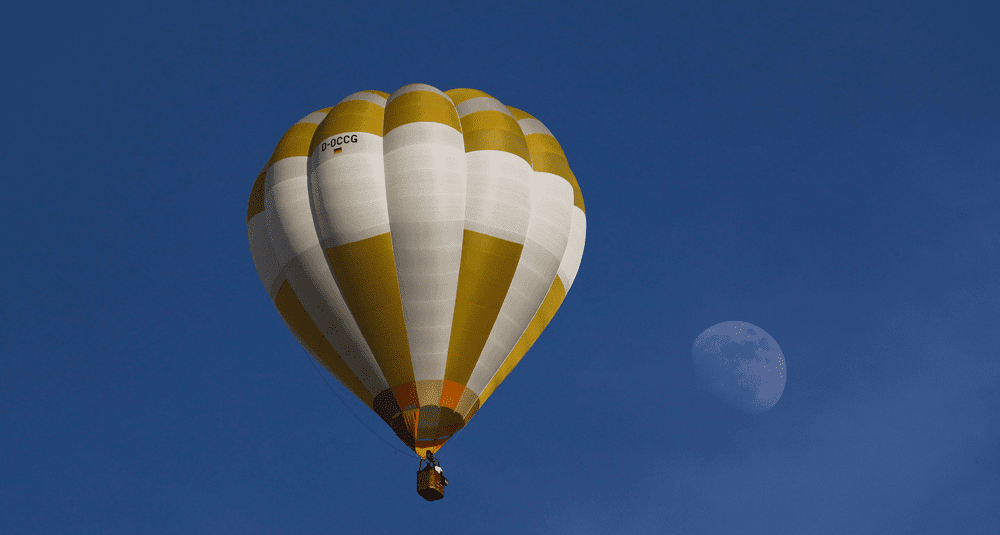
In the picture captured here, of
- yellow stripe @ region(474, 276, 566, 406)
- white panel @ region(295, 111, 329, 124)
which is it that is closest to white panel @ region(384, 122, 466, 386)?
yellow stripe @ region(474, 276, 566, 406)

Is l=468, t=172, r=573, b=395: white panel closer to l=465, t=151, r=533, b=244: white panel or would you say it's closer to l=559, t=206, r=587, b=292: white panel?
l=465, t=151, r=533, b=244: white panel

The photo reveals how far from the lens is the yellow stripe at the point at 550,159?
80.5 feet

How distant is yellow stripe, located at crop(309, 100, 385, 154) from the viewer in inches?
921

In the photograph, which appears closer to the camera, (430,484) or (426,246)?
(430,484)

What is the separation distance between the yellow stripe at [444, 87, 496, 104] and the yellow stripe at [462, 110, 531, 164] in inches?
39.8

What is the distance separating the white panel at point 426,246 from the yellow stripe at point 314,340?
1.55 m

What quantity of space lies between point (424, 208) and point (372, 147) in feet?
6.05

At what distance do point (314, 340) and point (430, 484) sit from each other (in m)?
3.96

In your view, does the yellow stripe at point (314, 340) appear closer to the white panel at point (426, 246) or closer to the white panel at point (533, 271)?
the white panel at point (426, 246)

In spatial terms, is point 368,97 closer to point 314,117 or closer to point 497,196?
point 314,117

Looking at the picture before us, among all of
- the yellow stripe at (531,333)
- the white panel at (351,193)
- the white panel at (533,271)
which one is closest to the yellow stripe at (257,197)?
the white panel at (351,193)

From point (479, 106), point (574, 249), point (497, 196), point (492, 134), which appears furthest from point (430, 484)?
point (479, 106)

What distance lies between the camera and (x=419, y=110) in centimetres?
2348

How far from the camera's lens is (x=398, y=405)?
22.4 metres
